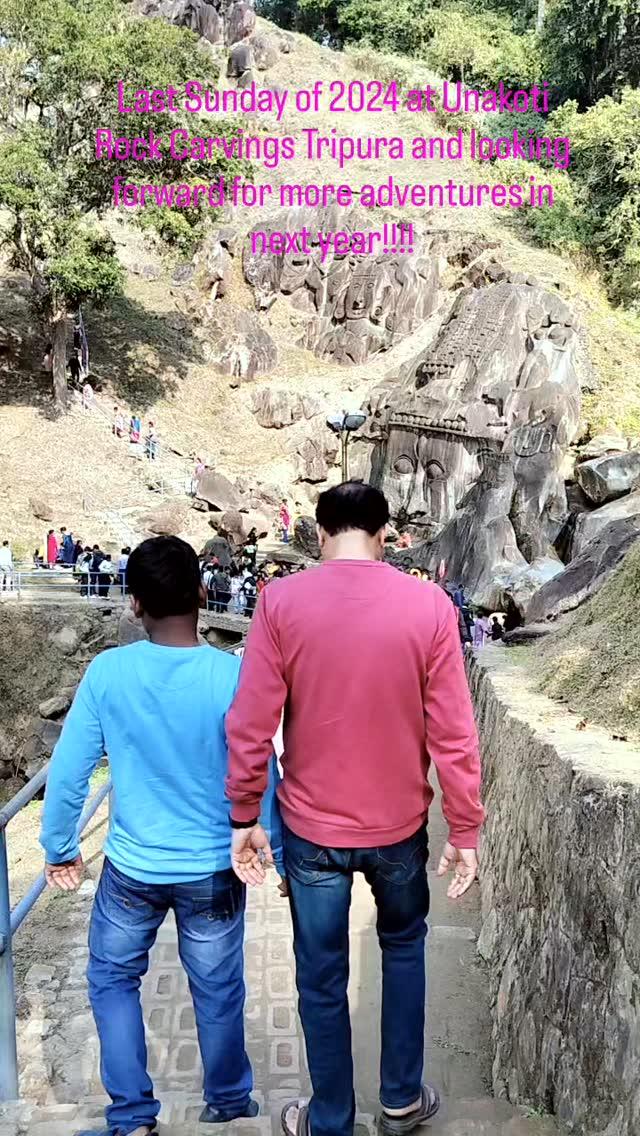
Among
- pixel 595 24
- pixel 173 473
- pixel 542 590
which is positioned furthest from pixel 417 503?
pixel 595 24

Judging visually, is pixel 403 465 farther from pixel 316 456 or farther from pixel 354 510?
pixel 354 510

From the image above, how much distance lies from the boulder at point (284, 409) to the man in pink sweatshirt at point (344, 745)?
2434 centimetres

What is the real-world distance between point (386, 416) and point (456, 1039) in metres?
19.3

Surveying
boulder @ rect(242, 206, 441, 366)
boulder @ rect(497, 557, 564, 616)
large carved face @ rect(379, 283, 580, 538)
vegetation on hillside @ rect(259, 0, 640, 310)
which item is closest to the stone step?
boulder @ rect(497, 557, 564, 616)

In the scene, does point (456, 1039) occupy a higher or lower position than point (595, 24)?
lower

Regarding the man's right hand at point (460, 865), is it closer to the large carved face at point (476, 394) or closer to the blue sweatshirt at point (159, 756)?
the blue sweatshirt at point (159, 756)

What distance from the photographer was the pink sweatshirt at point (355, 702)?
79.7 inches

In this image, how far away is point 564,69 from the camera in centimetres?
3472

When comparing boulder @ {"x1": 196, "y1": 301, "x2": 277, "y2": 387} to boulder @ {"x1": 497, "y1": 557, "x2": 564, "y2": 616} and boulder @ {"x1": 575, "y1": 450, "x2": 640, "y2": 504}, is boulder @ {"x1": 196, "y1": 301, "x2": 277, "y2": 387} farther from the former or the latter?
boulder @ {"x1": 497, "y1": 557, "x2": 564, "y2": 616}

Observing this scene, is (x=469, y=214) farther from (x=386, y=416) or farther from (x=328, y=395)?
(x=386, y=416)

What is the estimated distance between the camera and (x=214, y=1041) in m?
2.32

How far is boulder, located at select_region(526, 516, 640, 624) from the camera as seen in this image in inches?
315

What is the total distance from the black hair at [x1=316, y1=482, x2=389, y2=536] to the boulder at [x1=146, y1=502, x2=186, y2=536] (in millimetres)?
17237

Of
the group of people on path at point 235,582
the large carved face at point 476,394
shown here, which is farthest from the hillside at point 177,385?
the group of people on path at point 235,582
